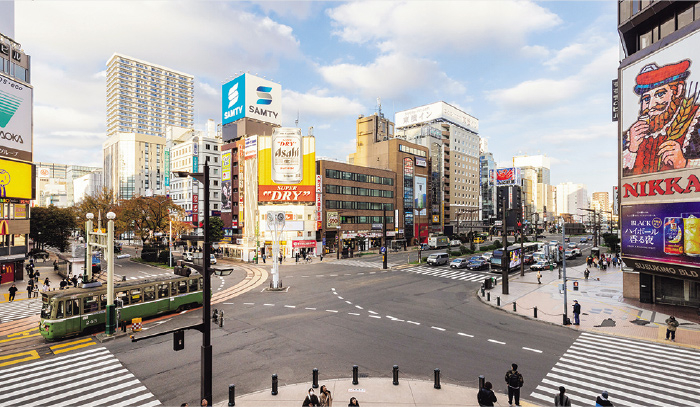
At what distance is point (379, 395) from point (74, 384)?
40.6ft

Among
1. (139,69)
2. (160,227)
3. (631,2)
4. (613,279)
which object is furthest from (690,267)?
(139,69)

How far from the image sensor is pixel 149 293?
22297 millimetres

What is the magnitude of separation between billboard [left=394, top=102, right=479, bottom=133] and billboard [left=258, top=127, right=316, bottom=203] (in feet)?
235

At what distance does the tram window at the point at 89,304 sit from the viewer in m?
19.3

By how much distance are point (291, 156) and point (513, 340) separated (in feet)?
157

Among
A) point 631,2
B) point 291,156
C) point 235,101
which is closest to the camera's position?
point 631,2

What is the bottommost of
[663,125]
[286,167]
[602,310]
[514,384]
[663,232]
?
[602,310]

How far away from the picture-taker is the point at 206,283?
9.76m

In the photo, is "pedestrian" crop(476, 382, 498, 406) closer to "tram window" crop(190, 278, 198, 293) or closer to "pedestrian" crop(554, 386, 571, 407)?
"pedestrian" crop(554, 386, 571, 407)

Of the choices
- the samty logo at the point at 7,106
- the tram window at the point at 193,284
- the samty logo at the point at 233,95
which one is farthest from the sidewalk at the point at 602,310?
the samty logo at the point at 233,95

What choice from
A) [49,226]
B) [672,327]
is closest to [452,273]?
[672,327]

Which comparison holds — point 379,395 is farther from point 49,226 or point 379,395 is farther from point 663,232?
point 49,226

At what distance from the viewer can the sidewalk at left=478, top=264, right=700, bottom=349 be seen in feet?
67.7

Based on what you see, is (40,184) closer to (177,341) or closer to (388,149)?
(388,149)
